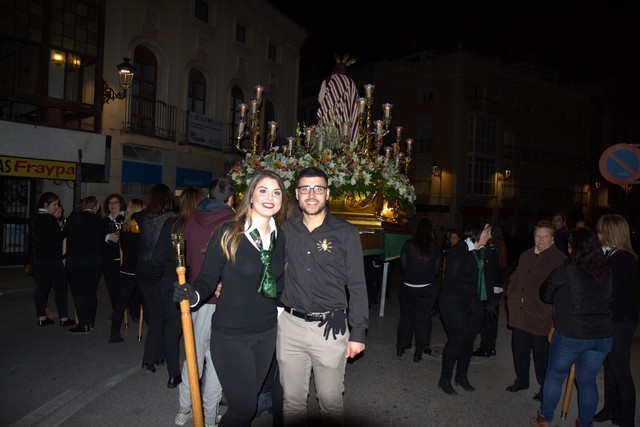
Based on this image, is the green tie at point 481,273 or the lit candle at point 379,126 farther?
the lit candle at point 379,126

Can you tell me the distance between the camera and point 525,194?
3738cm

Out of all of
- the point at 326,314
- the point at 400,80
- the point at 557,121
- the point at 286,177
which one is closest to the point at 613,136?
the point at 557,121

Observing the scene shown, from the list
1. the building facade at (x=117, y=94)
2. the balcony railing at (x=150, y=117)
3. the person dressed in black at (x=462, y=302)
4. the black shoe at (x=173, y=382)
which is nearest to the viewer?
the black shoe at (x=173, y=382)

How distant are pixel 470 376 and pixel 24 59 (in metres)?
15.6

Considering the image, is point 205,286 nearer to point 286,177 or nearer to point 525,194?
point 286,177

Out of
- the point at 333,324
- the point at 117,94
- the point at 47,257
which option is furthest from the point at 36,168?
the point at 333,324

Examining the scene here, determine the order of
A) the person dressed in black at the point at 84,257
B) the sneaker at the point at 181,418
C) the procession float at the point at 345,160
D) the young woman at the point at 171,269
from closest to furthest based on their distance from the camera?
the sneaker at the point at 181,418 → the young woman at the point at 171,269 → the person dressed in black at the point at 84,257 → the procession float at the point at 345,160

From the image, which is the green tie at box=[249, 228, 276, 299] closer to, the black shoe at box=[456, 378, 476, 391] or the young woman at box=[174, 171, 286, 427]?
the young woman at box=[174, 171, 286, 427]

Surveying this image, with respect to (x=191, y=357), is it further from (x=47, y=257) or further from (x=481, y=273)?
(x=47, y=257)

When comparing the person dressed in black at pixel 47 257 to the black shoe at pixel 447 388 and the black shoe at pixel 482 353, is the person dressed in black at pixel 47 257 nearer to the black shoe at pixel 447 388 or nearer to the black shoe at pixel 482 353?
the black shoe at pixel 447 388

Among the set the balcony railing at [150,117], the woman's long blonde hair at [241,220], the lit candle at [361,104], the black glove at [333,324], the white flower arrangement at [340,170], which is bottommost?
the black glove at [333,324]

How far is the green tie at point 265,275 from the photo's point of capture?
9.98ft

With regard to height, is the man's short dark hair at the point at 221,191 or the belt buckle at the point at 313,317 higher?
the man's short dark hair at the point at 221,191

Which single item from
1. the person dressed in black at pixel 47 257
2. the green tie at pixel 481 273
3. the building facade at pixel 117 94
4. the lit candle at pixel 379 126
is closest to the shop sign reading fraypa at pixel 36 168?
the building facade at pixel 117 94
